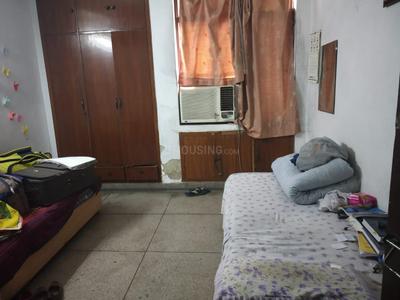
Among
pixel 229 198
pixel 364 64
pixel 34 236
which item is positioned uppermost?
pixel 364 64

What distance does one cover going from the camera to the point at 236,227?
1.64 m

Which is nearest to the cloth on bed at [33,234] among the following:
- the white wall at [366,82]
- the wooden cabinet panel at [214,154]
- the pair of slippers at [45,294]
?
the pair of slippers at [45,294]

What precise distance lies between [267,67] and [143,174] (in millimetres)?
1942

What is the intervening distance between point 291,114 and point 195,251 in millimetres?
1808

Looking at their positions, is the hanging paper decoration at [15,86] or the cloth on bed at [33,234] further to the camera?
the hanging paper decoration at [15,86]

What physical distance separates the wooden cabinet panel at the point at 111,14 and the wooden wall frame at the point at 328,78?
1968 mm

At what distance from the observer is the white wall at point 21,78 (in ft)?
9.81

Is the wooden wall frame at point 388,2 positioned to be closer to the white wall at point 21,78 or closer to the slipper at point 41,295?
the slipper at point 41,295

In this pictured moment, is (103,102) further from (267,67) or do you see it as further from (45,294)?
(45,294)

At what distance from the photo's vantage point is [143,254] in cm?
228

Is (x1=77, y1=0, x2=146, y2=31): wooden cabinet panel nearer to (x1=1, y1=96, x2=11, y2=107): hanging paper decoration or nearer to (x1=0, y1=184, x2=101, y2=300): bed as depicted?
(x1=1, y1=96, x2=11, y2=107): hanging paper decoration

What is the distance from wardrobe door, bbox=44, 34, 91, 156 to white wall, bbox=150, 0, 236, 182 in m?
0.94

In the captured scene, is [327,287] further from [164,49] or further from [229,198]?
[164,49]

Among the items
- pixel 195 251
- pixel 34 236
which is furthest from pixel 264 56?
pixel 34 236
